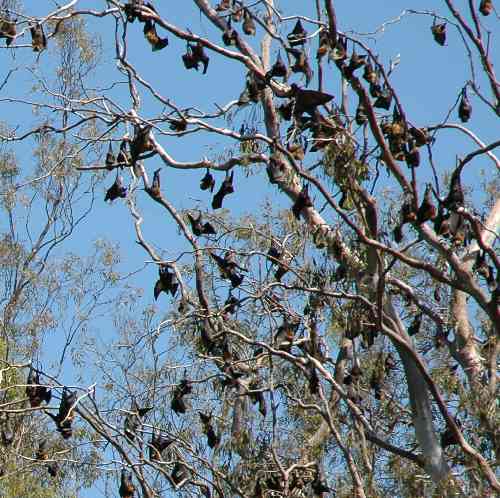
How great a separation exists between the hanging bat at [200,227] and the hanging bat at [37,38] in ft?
5.85

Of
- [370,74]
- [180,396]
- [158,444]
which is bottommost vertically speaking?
[158,444]

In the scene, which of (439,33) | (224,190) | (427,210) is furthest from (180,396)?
(439,33)

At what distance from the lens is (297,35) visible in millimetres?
10461

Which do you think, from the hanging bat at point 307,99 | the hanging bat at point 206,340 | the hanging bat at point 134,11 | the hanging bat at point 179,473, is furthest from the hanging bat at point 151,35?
the hanging bat at point 179,473

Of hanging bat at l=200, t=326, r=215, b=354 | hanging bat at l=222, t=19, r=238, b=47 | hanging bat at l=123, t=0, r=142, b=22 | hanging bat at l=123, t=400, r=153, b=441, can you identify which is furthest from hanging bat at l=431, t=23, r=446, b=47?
hanging bat at l=123, t=400, r=153, b=441

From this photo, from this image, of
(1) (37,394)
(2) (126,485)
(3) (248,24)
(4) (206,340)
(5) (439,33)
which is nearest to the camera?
(1) (37,394)

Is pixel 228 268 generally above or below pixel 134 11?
below

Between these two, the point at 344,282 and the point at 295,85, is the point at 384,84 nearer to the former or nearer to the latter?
the point at 295,85

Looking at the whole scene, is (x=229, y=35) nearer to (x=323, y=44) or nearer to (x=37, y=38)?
(x=323, y=44)

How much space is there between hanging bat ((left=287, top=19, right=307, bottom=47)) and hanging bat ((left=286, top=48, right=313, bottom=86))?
0.18ft

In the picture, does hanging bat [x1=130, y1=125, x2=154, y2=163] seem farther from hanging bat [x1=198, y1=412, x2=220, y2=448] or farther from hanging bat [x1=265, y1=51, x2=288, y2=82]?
hanging bat [x1=198, y1=412, x2=220, y2=448]

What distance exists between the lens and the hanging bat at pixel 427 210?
32.5 feet

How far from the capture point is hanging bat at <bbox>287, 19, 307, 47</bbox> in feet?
34.2

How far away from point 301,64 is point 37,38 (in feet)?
6.69
